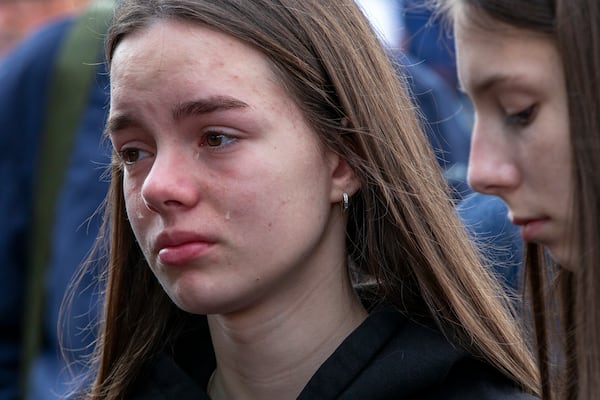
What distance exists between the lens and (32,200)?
3.66 meters

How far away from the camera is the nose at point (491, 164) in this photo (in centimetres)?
189

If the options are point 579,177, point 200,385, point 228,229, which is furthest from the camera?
point 200,385

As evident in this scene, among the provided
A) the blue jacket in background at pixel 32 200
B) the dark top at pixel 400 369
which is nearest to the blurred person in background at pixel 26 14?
the blue jacket in background at pixel 32 200

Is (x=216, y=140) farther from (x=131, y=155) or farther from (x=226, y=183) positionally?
(x=131, y=155)

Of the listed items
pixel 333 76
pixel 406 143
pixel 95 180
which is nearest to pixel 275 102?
pixel 333 76

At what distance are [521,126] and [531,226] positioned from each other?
0.17m

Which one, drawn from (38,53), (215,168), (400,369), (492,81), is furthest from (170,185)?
(38,53)

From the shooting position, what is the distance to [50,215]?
363 cm

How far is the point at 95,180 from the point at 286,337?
4.30 ft

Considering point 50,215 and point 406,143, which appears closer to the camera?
point 406,143

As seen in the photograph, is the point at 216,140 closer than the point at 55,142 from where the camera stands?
Yes

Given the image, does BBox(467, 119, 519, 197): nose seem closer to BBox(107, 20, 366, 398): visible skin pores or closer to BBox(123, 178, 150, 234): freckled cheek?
BBox(107, 20, 366, 398): visible skin pores

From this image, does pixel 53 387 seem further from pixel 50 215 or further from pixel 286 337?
pixel 286 337

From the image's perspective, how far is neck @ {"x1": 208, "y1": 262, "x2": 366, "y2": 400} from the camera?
2439mm
